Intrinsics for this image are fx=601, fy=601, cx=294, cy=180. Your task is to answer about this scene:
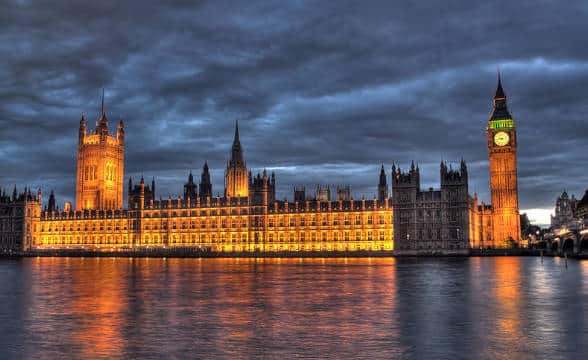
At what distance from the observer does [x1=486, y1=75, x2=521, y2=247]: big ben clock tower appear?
491 ft

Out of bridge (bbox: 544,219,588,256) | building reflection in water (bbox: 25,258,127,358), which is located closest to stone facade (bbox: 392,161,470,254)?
bridge (bbox: 544,219,588,256)

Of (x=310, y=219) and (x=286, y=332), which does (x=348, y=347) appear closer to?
(x=286, y=332)

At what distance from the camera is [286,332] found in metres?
21.8

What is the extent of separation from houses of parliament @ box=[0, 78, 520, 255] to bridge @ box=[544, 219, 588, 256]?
18675mm

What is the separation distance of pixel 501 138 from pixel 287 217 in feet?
192

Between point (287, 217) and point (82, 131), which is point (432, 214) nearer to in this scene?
point (287, 217)

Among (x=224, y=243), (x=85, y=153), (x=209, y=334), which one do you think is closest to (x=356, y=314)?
(x=209, y=334)

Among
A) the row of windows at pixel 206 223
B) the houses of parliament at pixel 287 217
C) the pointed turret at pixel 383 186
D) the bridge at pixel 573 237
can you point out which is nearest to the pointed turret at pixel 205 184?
the houses of parliament at pixel 287 217

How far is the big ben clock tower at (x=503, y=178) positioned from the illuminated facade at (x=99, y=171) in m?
112

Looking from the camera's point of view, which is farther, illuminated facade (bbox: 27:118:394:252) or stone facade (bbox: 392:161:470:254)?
illuminated facade (bbox: 27:118:394:252)

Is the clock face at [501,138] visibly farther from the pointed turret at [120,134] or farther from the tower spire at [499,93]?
the pointed turret at [120,134]

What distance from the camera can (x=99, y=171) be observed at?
18550cm

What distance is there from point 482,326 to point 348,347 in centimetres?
692

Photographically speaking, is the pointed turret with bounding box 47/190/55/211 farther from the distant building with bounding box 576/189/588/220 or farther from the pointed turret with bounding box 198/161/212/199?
the distant building with bounding box 576/189/588/220
